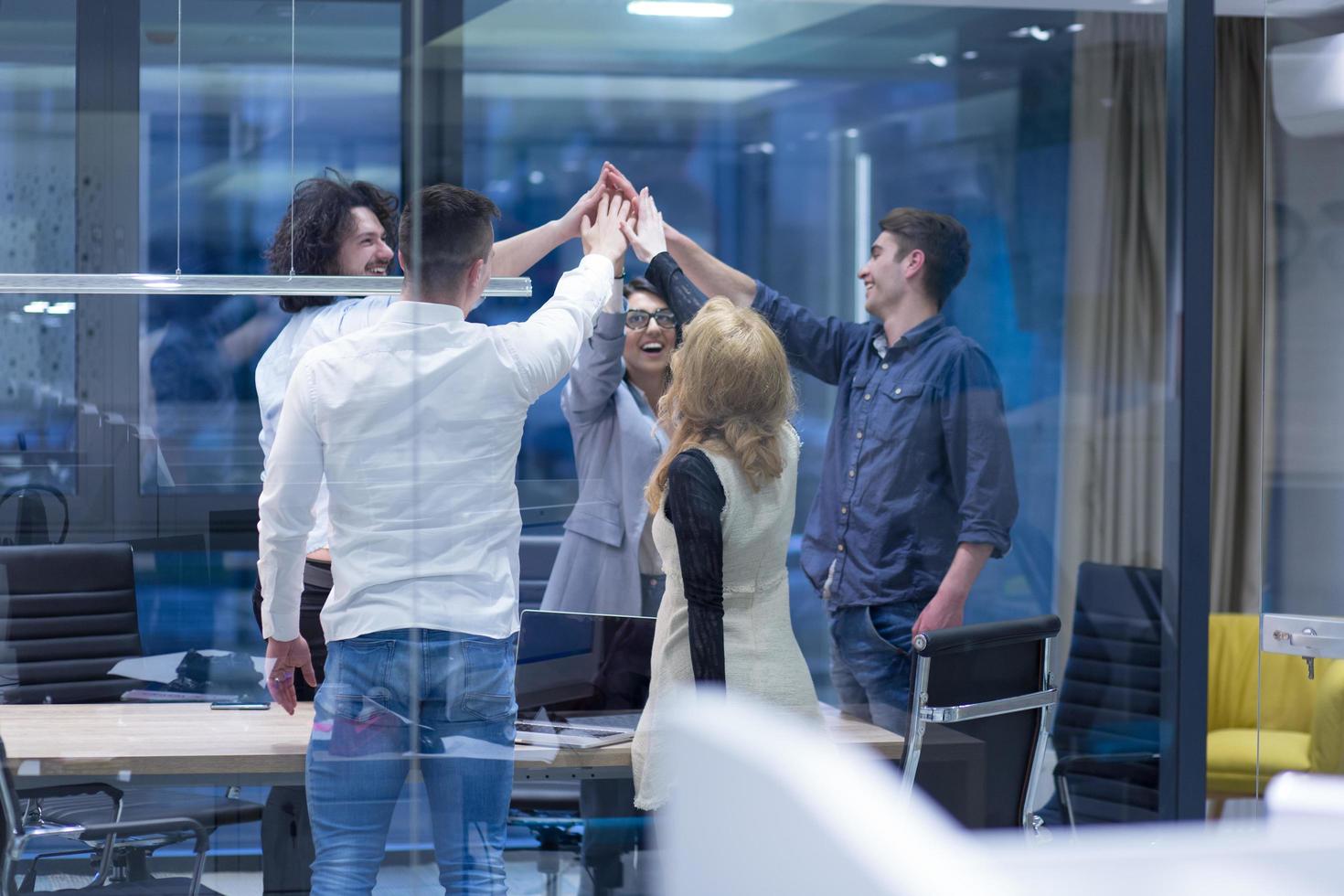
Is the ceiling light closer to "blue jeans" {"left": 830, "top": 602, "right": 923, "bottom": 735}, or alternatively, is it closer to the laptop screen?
"blue jeans" {"left": 830, "top": 602, "right": 923, "bottom": 735}

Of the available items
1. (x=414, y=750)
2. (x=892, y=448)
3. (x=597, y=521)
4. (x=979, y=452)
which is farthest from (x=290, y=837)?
(x=979, y=452)

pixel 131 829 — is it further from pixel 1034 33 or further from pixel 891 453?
pixel 1034 33

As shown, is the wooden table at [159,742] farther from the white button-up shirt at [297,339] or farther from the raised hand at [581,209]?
the raised hand at [581,209]

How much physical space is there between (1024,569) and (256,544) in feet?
6.54

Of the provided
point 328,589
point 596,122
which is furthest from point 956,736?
A: point 596,122

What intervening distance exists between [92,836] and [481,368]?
1.39 metres

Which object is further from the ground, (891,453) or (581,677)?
(891,453)

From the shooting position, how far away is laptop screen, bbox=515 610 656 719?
3.42 meters

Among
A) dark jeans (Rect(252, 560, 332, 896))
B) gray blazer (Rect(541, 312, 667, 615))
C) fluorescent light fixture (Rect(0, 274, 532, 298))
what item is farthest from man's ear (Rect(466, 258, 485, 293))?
dark jeans (Rect(252, 560, 332, 896))

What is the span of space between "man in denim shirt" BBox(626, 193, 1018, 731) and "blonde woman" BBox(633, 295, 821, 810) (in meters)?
0.54

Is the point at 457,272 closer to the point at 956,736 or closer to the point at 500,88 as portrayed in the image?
the point at 500,88

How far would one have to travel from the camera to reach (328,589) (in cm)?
331

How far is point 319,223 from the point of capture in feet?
11.0

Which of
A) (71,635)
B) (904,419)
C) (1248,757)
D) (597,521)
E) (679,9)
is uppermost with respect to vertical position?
(679,9)
